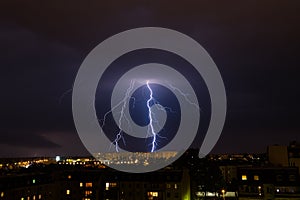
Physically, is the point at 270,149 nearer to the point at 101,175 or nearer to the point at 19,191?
the point at 101,175

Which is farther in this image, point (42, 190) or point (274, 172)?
point (42, 190)

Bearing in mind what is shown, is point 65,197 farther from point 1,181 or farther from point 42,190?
point 1,181

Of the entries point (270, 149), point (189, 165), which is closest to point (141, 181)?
point (189, 165)

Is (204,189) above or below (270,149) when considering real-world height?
below

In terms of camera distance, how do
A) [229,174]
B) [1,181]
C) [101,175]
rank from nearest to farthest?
[1,181], [101,175], [229,174]

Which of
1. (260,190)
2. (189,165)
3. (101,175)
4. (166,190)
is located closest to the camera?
(260,190)

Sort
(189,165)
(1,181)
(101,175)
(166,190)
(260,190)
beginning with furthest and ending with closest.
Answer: (189,165) < (101,175) < (166,190) < (1,181) < (260,190)

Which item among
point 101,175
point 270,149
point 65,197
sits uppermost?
point 270,149

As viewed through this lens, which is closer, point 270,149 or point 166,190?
point 166,190

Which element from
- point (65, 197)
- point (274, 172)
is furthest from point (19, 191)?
point (274, 172)
